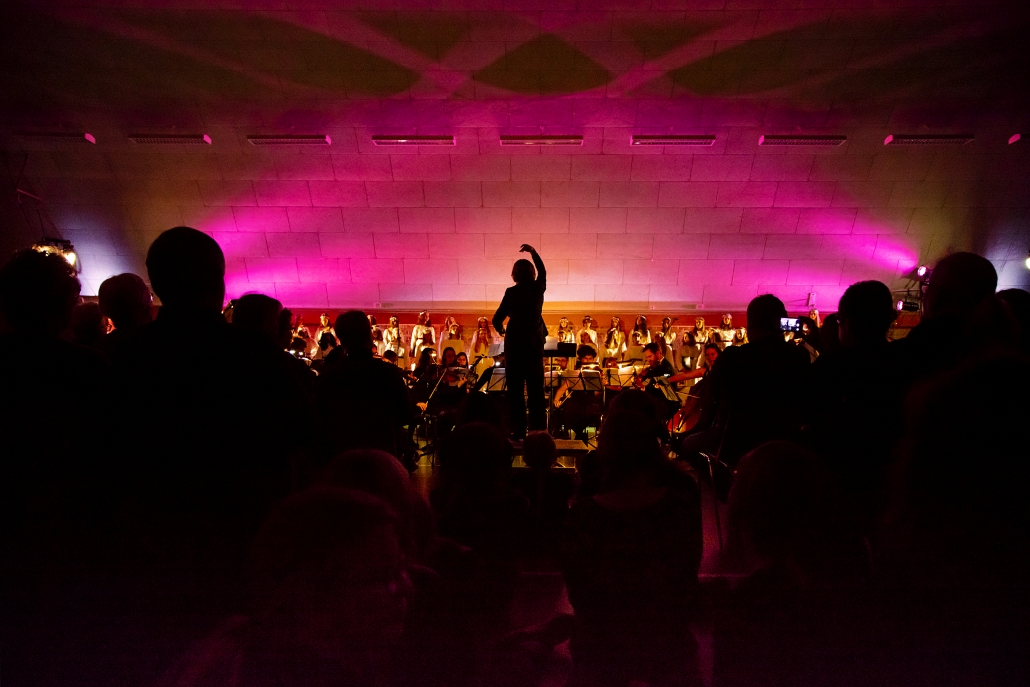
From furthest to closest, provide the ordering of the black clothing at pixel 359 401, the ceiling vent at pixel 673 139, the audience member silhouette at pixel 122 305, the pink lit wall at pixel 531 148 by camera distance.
→ the ceiling vent at pixel 673 139, the pink lit wall at pixel 531 148, the black clothing at pixel 359 401, the audience member silhouette at pixel 122 305

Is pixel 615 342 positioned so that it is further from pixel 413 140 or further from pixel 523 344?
pixel 523 344

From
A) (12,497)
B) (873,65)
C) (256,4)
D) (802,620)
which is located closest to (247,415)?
(12,497)

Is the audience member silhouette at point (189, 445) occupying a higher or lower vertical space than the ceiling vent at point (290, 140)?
lower

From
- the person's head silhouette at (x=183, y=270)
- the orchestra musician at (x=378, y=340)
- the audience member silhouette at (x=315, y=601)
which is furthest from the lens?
the orchestra musician at (x=378, y=340)

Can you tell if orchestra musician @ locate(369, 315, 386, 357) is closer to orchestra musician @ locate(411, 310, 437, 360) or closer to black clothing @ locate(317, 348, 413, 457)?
orchestra musician @ locate(411, 310, 437, 360)

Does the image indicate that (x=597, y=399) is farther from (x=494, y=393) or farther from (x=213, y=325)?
(x=213, y=325)

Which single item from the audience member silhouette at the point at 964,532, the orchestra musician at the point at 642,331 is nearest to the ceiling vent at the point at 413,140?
the orchestra musician at the point at 642,331

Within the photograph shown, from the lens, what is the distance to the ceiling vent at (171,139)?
24.2 feet

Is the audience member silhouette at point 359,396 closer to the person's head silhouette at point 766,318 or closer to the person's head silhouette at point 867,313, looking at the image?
the person's head silhouette at point 766,318

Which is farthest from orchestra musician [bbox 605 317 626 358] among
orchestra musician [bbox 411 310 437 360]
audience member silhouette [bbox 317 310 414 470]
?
audience member silhouette [bbox 317 310 414 470]

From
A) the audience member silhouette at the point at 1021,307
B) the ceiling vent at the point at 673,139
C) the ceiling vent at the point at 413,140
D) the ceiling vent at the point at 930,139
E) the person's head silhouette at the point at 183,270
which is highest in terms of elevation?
the ceiling vent at the point at 413,140

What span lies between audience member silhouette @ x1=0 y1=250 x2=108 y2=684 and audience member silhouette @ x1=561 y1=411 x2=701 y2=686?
1.43m

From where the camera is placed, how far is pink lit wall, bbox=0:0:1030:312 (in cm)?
605

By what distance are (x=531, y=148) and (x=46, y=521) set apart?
24.5 feet
